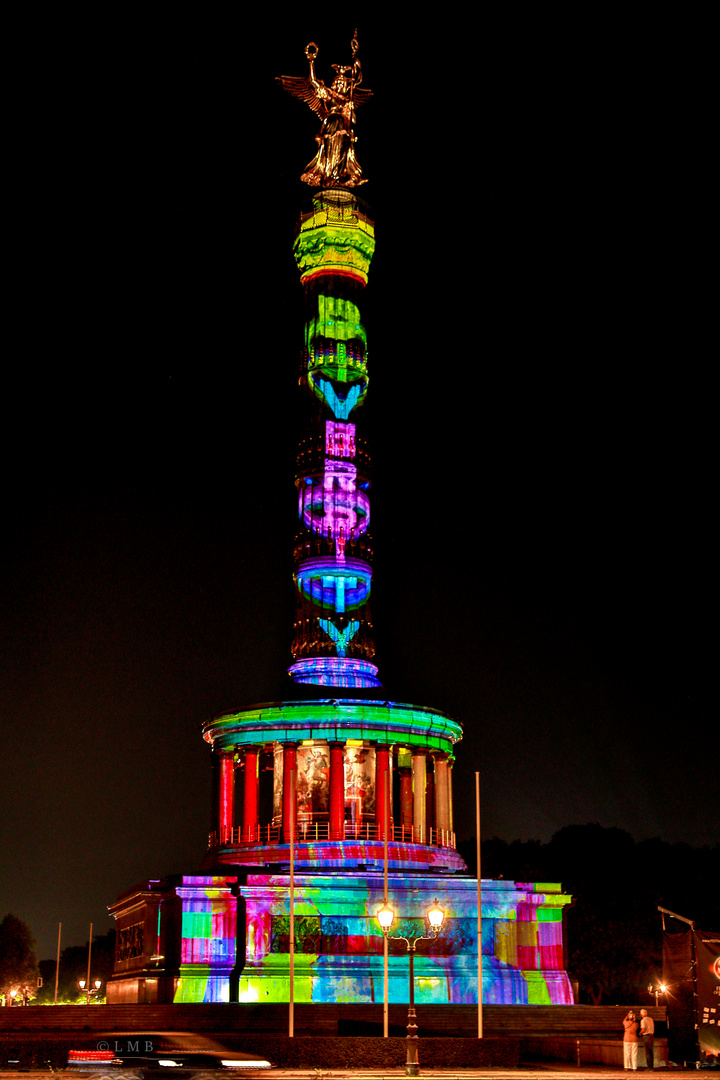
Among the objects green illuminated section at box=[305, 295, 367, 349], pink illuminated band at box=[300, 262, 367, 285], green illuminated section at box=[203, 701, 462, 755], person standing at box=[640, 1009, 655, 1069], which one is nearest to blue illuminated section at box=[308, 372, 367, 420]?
green illuminated section at box=[305, 295, 367, 349]

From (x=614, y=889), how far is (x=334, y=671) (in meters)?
33.8

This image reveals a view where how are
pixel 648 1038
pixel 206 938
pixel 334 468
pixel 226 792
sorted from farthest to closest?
pixel 334 468 → pixel 226 792 → pixel 206 938 → pixel 648 1038

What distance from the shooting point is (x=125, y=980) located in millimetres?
54656

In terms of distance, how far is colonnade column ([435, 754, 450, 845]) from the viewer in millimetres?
61656

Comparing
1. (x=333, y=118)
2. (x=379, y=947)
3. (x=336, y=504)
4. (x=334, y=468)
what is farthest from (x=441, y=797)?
(x=333, y=118)

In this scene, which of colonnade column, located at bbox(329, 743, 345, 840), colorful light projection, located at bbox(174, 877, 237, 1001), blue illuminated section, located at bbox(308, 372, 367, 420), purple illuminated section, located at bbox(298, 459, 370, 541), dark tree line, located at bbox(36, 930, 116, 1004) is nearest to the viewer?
colorful light projection, located at bbox(174, 877, 237, 1001)

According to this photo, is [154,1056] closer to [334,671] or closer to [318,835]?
[318,835]

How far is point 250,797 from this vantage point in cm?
5912

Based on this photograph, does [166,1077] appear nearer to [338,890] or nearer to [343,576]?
[338,890]

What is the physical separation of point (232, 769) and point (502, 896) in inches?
551

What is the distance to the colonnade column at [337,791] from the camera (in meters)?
56.9

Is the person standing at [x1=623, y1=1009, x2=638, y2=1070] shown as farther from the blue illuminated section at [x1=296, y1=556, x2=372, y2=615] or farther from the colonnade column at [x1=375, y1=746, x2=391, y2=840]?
the blue illuminated section at [x1=296, y1=556, x2=372, y2=615]

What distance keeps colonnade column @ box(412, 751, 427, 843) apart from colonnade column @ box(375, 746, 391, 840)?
1.78 meters

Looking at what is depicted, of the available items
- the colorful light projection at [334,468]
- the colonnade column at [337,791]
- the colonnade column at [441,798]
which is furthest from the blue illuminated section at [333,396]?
the colonnade column at [337,791]
